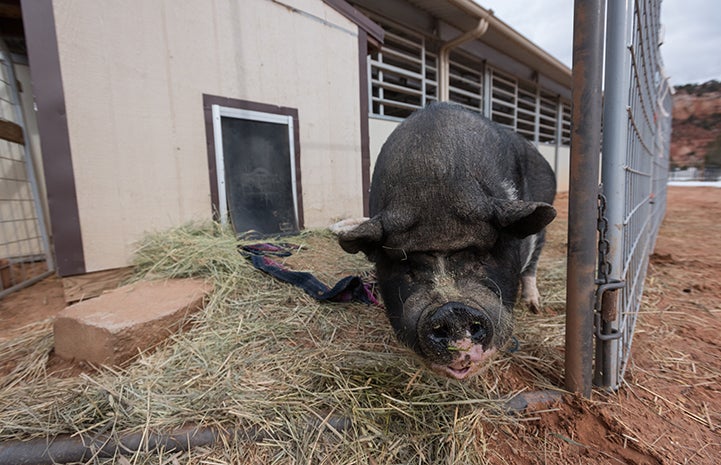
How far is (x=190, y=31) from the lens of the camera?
13.3 ft

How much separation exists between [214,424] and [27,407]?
1038mm

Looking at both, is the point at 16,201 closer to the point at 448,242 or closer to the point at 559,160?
the point at 448,242

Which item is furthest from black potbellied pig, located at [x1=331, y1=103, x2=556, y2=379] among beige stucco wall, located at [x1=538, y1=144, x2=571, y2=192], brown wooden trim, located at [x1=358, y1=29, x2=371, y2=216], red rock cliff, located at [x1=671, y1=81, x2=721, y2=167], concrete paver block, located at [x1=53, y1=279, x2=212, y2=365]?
red rock cliff, located at [x1=671, y1=81, x2=721, y2=167]

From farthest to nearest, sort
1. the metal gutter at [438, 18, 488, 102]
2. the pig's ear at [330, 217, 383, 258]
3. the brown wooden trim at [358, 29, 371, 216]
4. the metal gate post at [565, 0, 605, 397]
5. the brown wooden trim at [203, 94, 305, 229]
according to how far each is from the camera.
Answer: the metal gutter at [438, 18, 488, 102] < the brown wooden trim at [358, 29, 371, 216] < the brown wooden trim at [203, 94, 305, 229] < the pig's ear at [330, 217, 383, 258] < the metal gate post at [565, 0, 605, 397]

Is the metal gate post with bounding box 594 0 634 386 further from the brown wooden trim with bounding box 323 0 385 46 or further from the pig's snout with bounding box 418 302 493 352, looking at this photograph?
the brown wooden trim with bounding box 323 0 385 46

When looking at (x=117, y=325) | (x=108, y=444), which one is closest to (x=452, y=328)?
(x=108, y=444)

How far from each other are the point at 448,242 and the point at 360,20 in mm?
5536

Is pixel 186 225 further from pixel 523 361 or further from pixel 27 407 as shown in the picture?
pixel 523 361

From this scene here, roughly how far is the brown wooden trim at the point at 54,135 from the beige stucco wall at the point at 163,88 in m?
0.06

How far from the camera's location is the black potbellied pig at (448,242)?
1.51 meters

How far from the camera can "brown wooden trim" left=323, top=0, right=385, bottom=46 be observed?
18.2 ft

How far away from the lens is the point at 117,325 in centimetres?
221

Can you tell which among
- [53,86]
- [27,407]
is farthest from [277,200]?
[27,407]

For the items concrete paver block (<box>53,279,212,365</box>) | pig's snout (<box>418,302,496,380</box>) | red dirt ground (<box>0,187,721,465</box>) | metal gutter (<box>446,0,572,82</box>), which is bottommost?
red dirt ground (<box>0,187,721,465</box>)
